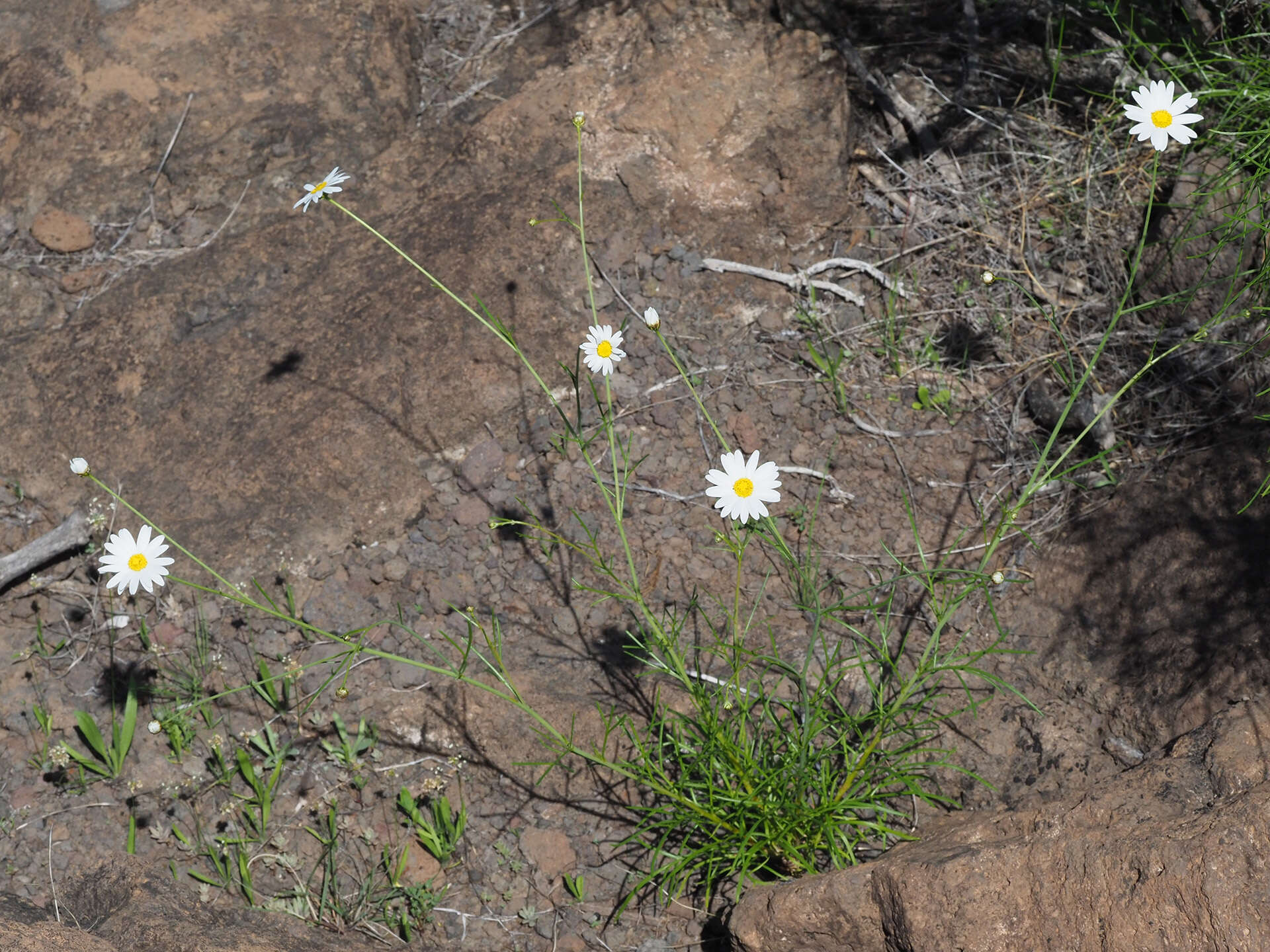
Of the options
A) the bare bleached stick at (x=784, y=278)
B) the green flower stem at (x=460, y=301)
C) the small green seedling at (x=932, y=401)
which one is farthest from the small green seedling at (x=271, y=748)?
the small green seedling at (x=932, y=401)

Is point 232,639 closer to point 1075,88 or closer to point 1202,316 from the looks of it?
point 1202,316

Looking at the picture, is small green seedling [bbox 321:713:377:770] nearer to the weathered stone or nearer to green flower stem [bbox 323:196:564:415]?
the weathered stone

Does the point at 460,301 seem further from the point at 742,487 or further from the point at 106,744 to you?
the point at 106,744

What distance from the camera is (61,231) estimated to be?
361 cm

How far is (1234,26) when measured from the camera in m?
3.26

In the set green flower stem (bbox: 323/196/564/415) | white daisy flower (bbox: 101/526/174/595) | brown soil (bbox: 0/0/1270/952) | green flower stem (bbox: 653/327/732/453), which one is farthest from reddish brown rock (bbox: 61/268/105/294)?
green flower stem (bbox: 653/327/732/453)

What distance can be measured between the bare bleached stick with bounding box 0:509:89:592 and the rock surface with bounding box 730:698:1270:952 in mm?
2176

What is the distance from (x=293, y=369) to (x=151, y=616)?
2.80ft

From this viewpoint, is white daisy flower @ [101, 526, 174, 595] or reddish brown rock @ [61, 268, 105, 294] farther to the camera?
reddish brown rock @ [61, 268, 105, 294]

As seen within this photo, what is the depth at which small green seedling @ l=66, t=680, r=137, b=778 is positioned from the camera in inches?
105

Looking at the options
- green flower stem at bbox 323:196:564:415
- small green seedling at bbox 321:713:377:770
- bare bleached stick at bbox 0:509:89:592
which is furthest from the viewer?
bare bleached stick at bbox 0:509:89:592

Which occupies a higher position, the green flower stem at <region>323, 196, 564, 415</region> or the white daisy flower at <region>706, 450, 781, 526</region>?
the green flower stem at <region>323, 196, 564, 415</region>

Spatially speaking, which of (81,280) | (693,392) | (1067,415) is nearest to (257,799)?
(693,392)

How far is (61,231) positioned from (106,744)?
6.34 ft
